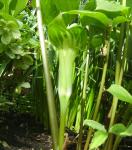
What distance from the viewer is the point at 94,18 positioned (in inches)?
38.4

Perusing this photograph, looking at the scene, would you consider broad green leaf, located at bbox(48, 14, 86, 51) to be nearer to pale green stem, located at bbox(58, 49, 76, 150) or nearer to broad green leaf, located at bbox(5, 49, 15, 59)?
pale green stem, located at bbox(58, 49, 76, 150)

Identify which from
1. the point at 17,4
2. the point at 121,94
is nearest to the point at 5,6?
the point at 17,4

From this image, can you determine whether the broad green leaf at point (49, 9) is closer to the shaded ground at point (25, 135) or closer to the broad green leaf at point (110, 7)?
the broad green leaf at point (110, 7)

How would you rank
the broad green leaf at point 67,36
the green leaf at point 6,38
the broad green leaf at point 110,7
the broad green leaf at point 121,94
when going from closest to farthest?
the broad green leaf at point 121,94, the broad green leaf at point 110,7, the broad green leaf at point 67,36, the green leaf at point 6,38

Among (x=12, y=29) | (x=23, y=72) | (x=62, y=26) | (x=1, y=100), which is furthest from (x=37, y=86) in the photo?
(x=62, y=26)

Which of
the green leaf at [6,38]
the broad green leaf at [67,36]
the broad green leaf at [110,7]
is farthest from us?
the green leaf at [6,38]

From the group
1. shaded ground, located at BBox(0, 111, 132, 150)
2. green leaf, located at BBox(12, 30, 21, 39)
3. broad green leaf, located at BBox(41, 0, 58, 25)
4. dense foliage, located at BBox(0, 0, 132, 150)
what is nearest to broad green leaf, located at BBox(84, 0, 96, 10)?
dense foliage, located at BBox(0, 0, 132, 150)

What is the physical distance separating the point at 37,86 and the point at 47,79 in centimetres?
41

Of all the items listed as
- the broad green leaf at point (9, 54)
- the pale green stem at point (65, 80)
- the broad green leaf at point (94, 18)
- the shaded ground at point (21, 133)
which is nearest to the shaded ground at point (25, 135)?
the shaded ground at point (21, 133)

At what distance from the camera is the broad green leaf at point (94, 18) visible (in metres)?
0.90

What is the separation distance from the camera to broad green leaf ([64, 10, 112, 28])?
0.90 meters

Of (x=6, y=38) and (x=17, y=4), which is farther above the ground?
(x=17, y=4)

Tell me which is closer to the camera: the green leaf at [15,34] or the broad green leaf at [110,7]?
the broad green leaf at [110,7]

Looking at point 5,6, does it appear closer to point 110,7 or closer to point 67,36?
point 67,36
